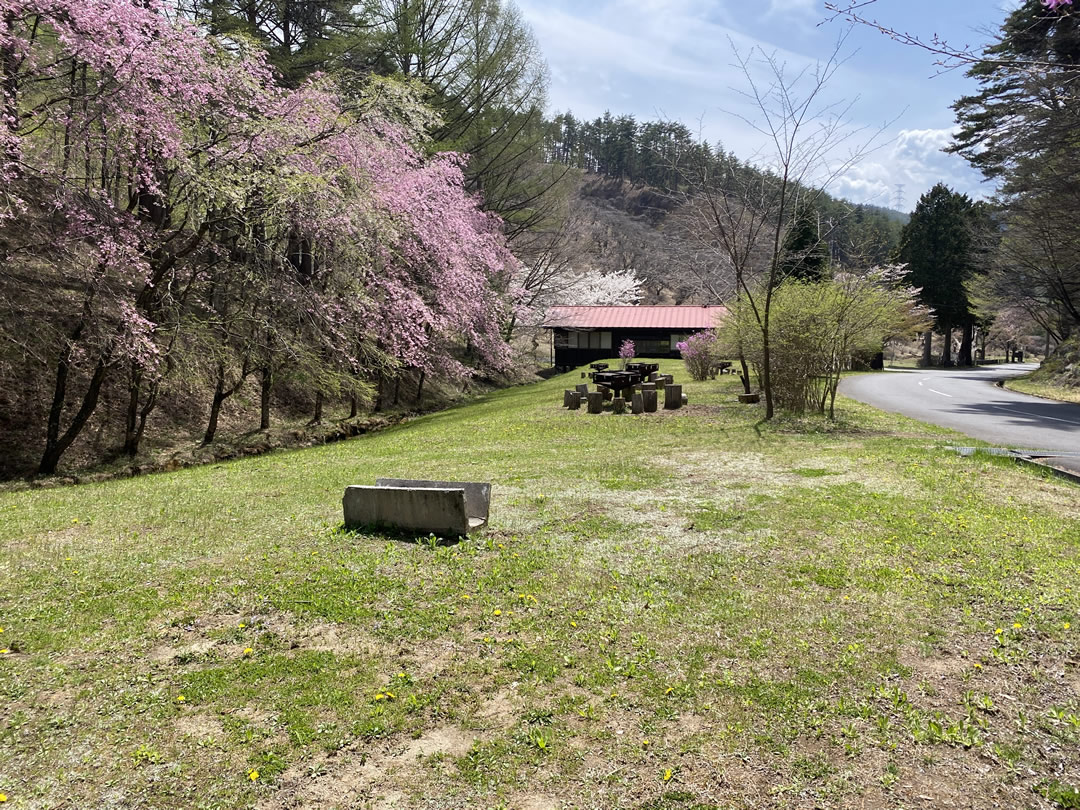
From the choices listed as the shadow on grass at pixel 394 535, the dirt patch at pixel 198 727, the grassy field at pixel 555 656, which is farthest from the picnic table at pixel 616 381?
the dirt patch at pixel 198 727

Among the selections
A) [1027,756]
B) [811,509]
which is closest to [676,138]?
[811,509]

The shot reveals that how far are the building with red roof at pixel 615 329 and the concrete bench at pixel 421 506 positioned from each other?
35.2 meters

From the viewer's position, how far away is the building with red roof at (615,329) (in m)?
41.2

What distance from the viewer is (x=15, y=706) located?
3266mm

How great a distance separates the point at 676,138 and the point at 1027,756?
54.7ft

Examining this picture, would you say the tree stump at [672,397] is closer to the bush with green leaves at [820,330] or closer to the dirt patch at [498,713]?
the bush with green leaves at [820,330]

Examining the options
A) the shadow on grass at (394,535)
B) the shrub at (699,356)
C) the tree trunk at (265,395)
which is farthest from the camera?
the shrub at (699,356)

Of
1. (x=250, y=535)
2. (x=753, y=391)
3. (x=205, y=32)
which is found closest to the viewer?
(x=250, y=535)

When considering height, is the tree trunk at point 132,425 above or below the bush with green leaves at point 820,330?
below

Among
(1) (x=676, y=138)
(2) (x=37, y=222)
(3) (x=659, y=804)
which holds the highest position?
(1) (x=676, y=138)

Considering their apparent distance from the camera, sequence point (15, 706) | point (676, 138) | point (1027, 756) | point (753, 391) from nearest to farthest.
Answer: point (1027, 756) → point (15, 706) → point (676, 138) → point (753, 391)

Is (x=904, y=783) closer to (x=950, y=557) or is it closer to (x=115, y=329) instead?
(x=950, y=557)

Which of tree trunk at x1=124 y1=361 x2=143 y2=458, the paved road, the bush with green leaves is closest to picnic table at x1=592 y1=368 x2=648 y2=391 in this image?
the bush with green leaves

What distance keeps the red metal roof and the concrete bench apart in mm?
35272
